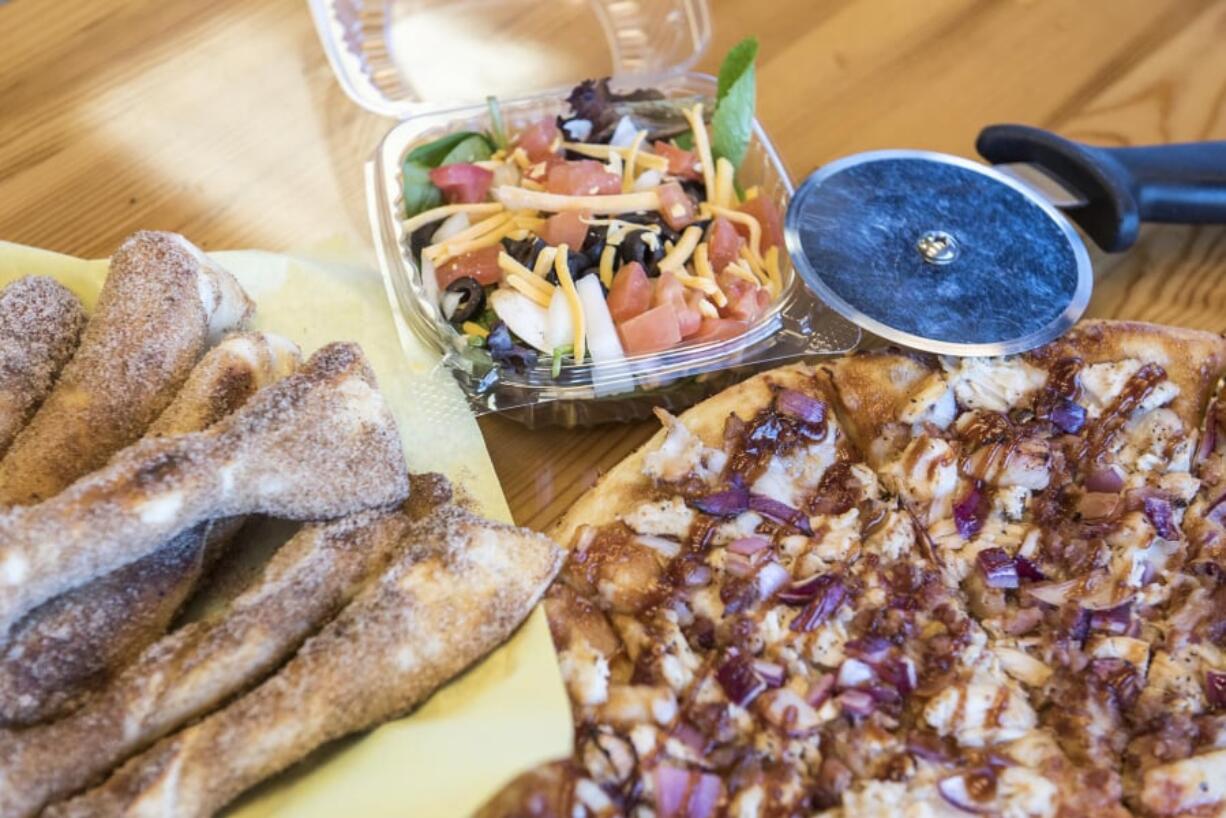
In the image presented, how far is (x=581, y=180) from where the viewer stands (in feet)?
9.59

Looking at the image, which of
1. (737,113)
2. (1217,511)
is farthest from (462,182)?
(1217,511)

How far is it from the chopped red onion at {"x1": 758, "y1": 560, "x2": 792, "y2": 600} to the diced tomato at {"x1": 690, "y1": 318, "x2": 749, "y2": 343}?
72 cm

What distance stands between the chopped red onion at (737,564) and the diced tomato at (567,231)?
103cm

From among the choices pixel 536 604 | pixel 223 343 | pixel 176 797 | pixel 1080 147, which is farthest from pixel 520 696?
pixel 1080 147

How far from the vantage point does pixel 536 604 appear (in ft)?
6.64

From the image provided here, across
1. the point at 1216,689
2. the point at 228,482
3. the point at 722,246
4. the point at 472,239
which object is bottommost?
the point at 1216,689

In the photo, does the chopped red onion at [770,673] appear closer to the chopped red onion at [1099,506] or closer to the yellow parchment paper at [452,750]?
the yellow parchment paper at [452,750]

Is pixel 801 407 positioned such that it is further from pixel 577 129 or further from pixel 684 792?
pixel 577 129

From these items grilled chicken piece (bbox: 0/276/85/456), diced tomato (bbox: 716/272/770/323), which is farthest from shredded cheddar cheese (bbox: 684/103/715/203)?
grilled chicken piece (bbox: 0/276/85/456)

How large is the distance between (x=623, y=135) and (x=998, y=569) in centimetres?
172

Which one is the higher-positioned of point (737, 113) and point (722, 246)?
point (737, 113)

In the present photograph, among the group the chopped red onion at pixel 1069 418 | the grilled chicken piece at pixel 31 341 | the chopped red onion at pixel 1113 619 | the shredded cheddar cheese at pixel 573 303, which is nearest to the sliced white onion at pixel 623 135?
the shredded cheddar cheese at pixel 573 303

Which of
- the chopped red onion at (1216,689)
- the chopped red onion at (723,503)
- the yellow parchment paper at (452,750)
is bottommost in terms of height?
the chopped red onion at (1216,689)

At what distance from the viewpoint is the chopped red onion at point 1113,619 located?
2162 millimetres
